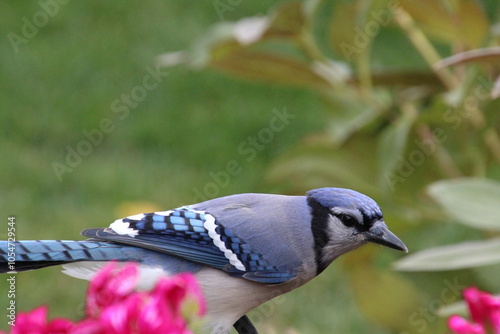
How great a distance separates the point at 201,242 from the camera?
190 cm

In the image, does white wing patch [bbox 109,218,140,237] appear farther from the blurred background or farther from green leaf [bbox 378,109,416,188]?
green leaf [bbox 378,109,416,188]

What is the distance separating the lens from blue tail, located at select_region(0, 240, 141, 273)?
4.65ft

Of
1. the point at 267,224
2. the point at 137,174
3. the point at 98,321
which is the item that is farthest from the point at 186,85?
the point at 98,321

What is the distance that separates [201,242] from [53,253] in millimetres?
416

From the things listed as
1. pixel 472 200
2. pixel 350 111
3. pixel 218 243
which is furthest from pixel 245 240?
pixel 350 111

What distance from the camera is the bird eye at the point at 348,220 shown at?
1776mm

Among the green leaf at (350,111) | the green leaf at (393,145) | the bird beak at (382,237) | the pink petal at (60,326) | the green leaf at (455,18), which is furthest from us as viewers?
the green leaf at (350,111)

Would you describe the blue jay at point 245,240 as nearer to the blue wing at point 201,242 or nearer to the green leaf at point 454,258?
the blue wing at point 201,242

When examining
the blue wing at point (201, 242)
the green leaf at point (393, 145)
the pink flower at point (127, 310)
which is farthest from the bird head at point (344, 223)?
the green leaf at point (393, 145)

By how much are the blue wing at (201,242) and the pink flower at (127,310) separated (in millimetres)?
775

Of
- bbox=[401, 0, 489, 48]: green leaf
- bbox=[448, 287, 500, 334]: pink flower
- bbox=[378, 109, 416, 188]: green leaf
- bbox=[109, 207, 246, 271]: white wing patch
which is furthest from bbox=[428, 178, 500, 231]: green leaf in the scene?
bbox=[448, 287, 500, 334]: pink flower

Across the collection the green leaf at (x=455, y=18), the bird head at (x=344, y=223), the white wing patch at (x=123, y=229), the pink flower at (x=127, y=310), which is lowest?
the pink flower at (x=127, y=310)

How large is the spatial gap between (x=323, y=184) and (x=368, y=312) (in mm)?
478

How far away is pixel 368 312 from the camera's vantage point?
2.99m
